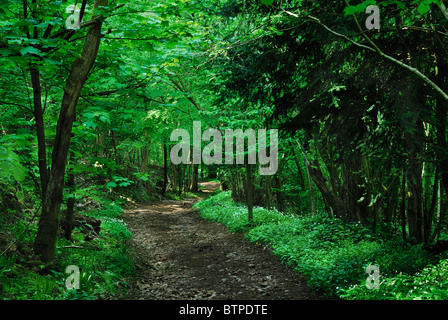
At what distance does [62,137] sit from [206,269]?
4.30 m

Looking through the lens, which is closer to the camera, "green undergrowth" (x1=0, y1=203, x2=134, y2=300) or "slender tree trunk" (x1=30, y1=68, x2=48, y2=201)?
"green undergrowth" (x1=0, y1=203, x2=134, y2=300)

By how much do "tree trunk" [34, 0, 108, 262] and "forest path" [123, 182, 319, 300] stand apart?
5.84ft

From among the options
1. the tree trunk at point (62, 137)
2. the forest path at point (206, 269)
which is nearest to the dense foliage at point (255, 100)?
the tree trunk at point (62, 137)

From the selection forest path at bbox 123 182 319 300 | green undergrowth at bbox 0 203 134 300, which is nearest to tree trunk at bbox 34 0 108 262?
green undergrowth at bbox 0 203 134 300

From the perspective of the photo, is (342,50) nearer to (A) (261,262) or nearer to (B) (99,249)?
(A) (261,262)

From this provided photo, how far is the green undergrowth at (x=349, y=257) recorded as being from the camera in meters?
4.02

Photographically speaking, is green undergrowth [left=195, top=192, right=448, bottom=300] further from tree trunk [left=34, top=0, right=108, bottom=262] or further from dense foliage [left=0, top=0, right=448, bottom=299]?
tree trunk [left=34, top=0, right=108, bottom=262]

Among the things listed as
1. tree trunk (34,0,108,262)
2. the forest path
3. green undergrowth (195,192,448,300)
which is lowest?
the forest path

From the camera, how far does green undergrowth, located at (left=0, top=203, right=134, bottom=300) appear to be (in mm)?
3973

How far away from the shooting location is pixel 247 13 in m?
6.48

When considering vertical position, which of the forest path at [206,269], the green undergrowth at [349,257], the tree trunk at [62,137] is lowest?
the forest path at [206,269]

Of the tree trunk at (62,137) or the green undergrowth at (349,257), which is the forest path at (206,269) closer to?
the green undergrowth at (349,257)

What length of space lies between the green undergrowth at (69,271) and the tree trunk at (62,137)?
340mm

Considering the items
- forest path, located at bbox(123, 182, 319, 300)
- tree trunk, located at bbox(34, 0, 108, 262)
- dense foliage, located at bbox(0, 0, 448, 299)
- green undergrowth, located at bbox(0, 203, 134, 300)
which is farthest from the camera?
forest path, located at bbox(123, 182, 319, 300)
